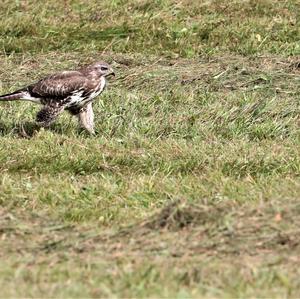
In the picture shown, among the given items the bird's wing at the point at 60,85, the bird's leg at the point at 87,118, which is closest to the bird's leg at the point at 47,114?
the bird's wing at the point at 60,85

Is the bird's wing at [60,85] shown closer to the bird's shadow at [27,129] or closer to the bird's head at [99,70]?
the bird's head at [99,70]

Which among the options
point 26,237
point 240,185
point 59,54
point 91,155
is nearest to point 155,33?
point 59,54

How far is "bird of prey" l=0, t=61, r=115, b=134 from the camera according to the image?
466 inches

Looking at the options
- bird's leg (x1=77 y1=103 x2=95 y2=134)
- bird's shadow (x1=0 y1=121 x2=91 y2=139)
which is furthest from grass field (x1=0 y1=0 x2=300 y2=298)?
bird's leg (x1=77 y1=103 x2=95 y2=134)

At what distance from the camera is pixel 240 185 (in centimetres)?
934

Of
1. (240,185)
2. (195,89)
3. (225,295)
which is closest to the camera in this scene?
(225,295)

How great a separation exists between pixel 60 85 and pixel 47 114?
34 centimetres

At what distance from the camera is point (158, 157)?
10.6 metres

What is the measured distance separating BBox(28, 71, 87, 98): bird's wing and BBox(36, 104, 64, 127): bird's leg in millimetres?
131

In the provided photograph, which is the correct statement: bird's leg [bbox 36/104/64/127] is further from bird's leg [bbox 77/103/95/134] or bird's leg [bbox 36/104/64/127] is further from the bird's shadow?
bird's leg [bbox 77/103/95/134]

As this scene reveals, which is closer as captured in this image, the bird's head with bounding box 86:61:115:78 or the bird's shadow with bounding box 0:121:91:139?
the bird's shadow with bounding box 0:121:91:139

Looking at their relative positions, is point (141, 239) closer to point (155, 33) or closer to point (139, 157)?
point (139, 157)

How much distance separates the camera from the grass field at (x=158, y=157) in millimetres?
7039

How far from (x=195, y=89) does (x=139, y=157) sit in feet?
9.33
